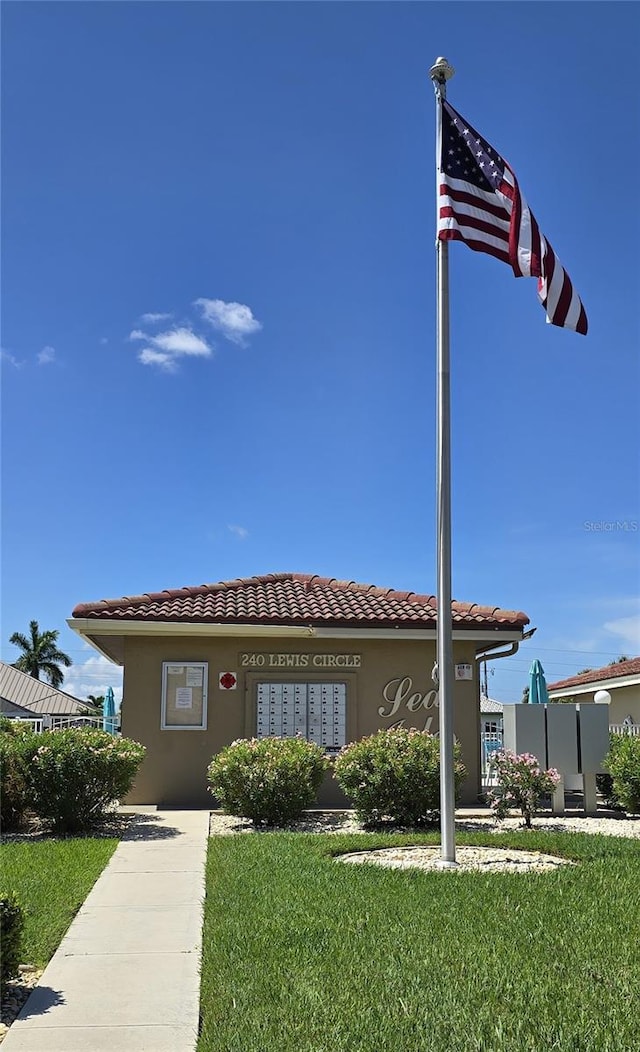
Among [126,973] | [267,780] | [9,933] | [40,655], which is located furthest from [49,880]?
[40,655]

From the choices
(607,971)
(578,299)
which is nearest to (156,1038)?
(607,971)

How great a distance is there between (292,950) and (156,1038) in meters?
1.46

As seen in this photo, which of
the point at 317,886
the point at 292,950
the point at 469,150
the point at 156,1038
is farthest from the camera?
the point at 469,150

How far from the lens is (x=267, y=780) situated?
11.9 meters

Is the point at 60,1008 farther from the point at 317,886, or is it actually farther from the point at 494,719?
the point at 494,719

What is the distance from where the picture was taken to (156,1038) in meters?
4.67

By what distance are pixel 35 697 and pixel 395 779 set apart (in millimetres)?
22710

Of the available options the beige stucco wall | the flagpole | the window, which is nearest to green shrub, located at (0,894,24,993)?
the flagpole

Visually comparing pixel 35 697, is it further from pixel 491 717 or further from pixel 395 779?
pixel 395 779

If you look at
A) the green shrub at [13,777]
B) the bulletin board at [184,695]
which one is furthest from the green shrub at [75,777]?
the bulletin board at [184,695]

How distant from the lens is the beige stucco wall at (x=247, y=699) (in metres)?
14.6

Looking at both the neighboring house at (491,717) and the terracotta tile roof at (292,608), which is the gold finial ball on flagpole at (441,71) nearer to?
the terracotta tile roof at (292,608)

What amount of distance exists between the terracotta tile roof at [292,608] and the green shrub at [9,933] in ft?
30.3

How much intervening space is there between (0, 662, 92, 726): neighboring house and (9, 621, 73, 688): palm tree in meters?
34.1
